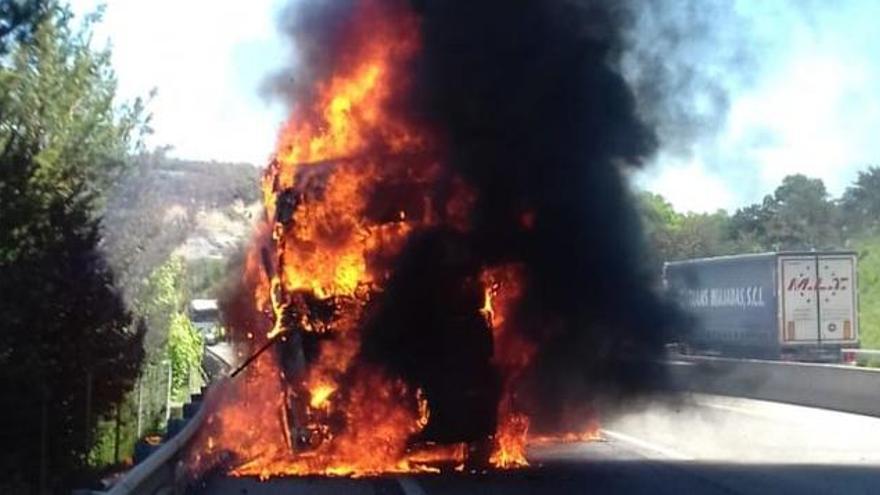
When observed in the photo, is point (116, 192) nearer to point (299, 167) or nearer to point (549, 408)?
point (299, 167)

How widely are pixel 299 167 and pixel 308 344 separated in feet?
7.09

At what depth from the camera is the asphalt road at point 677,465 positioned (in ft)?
44.1

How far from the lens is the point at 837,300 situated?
4078cm

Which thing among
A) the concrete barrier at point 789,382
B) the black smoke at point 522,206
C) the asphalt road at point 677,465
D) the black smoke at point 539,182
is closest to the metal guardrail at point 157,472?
the asphalt road at point 677,465

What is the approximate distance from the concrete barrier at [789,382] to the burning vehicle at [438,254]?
4.40m

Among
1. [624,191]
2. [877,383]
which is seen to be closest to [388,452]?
[624,191]

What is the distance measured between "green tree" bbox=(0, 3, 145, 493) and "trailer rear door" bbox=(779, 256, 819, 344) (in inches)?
1063

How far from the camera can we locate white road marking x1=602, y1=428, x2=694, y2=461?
1706 cm

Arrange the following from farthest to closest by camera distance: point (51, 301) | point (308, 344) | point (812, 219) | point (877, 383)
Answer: point (812, 219), point (877, 383), point (308, 344), point (51, 301)

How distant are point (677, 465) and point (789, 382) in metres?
15.4

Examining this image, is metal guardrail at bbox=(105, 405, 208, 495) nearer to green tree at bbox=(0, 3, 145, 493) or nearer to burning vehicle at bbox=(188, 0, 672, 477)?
green tree at bbox=(0, 3, 145, 493)

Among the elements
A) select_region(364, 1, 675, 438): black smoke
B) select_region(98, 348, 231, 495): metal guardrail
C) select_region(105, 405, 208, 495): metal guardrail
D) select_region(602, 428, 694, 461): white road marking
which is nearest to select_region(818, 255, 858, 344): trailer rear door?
select_region(602, 428, 694, 461): white road marking

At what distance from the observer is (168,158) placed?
76.7 ft

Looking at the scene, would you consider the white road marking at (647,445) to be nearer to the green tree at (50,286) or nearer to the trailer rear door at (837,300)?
the green tree at (50,286)
